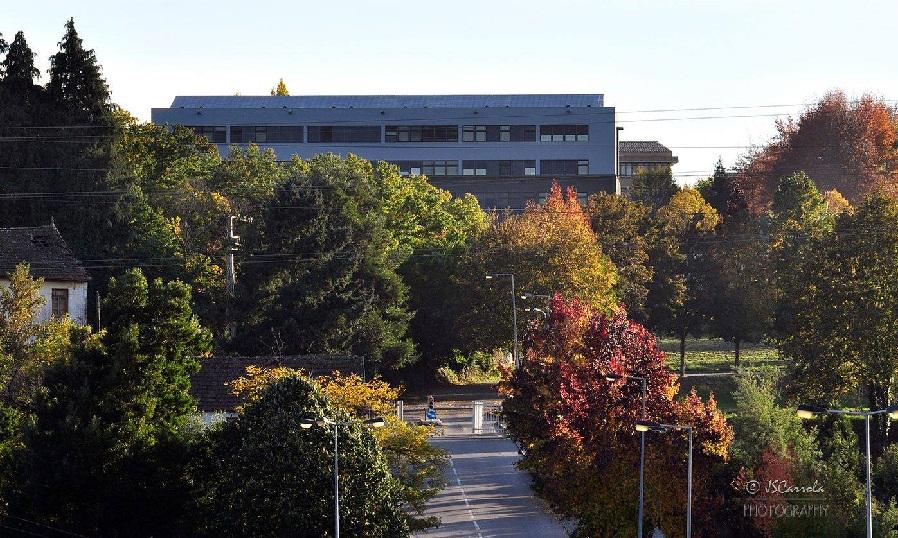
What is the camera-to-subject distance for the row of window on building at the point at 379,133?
131 metres

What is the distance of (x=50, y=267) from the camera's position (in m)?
67.9

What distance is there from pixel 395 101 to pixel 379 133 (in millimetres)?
4015

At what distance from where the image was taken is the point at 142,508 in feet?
168

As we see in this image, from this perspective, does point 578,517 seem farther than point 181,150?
No

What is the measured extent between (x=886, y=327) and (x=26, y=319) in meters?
33.8

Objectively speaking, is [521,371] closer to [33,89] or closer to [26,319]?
[26,319]

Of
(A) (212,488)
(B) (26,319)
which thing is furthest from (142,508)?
(B) (26,319)

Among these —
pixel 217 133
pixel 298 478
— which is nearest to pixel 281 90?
pixel 217 133

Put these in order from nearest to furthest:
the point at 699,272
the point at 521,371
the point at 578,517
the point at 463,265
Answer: the point at 578,517 < the point at 521,371 < the point at 463,265 < the point at 699,272

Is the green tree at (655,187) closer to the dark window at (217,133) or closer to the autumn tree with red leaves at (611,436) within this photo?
the dark window at (217,133)

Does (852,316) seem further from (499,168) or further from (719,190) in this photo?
(499,168)

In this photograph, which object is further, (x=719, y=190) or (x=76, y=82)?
(x=719, y=190)

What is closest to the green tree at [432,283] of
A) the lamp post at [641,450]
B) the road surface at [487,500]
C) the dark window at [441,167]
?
the road surface at [487,500]

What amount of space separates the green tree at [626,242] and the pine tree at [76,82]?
98.9ft
